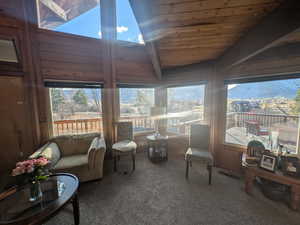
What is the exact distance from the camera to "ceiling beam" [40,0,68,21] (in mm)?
2752

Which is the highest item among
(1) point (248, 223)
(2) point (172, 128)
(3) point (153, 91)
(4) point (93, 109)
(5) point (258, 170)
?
(3) point (153, 91)

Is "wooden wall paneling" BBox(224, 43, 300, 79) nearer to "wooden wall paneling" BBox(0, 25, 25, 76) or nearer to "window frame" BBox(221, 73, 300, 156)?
"window frame" BBox(221, 73, 300, 156)

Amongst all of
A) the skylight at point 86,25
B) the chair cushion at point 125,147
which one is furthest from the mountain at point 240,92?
the skylight at point 86,25

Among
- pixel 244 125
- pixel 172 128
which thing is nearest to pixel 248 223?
pixel 244 125

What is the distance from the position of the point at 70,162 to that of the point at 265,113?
3618 mm

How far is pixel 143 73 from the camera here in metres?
3.56

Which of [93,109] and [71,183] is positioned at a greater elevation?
[93,109]

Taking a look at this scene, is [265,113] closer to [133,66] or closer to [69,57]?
[133,66]

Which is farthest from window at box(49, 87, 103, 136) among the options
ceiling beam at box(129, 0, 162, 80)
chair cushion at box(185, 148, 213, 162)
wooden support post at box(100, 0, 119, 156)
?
chair cushion at box(185, 148, 213, 162)

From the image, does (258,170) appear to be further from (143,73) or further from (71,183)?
(143,73)

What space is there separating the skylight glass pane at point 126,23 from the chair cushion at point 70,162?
2.84 m

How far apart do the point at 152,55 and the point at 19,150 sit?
3.25 meters

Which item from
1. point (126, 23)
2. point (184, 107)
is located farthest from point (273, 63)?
point (126, 23)

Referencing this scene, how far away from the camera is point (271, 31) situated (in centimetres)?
157
